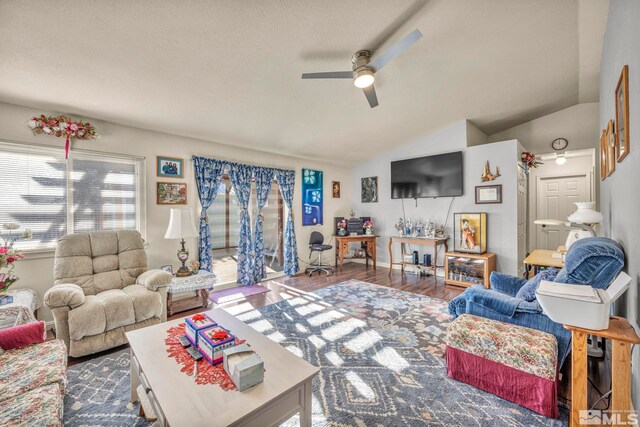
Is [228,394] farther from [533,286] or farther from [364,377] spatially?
[533,286]

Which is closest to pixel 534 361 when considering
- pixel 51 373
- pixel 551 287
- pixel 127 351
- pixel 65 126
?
pixel 551 287

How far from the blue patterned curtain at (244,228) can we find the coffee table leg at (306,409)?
3.33m

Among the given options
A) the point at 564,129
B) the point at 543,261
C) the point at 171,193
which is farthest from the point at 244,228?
the point at 564,129

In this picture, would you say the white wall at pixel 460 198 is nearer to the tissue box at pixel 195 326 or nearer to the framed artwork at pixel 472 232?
the framed artwork at pixel 472 232

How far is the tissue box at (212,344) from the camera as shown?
1.43 m

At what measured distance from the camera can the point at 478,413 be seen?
1.66m

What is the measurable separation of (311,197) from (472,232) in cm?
314

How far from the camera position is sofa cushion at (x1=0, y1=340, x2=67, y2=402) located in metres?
1.37

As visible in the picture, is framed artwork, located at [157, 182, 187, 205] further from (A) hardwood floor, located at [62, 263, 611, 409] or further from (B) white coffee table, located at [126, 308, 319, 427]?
(B) white coffee table, located at [126, 308, 319, 427]

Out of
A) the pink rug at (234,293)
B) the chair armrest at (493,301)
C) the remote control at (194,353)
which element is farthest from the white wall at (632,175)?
the pink rug at (234,293)

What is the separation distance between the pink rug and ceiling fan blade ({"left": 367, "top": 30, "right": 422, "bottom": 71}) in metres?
3.41

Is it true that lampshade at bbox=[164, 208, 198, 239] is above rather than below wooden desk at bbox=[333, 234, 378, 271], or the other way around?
above

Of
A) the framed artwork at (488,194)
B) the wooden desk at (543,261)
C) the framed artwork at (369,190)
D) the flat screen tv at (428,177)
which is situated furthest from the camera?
the framed artwork at (369,190)

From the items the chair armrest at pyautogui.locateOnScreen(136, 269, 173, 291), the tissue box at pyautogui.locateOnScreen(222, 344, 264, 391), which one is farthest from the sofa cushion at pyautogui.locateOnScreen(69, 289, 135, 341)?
the tissue box at pyautogui.locateOnScreen(222, 344, 264, 391)
